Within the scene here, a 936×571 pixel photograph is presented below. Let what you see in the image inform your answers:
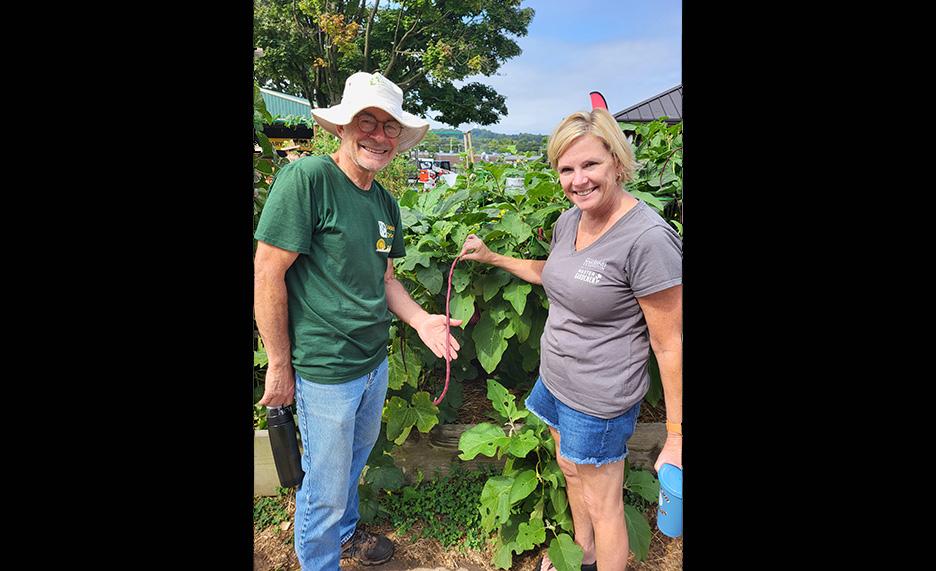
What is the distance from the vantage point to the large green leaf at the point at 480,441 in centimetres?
210

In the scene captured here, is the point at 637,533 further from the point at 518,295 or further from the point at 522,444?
the point at 518,295

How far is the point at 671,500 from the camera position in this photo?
1567 mm

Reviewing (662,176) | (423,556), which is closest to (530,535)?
(423,556)

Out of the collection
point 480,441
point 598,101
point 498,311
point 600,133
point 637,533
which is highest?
point 598,101

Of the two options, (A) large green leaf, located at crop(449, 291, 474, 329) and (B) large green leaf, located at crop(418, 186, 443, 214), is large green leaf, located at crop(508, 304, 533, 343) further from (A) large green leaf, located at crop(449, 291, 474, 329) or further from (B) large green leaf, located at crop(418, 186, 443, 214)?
(B) large green leaf, located at crop(418, 186, 443, 214)

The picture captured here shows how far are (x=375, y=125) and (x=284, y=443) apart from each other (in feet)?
3.68

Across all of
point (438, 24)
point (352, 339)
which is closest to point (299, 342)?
point (352, 339)

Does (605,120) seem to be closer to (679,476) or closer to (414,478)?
(679,476)

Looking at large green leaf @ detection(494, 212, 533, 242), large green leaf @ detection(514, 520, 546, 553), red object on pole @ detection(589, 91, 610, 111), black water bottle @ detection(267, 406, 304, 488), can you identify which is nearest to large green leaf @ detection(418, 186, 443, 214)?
large green leaf @ detection(494, 212, 533, 242)

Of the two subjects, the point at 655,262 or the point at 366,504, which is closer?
the point at 655,262

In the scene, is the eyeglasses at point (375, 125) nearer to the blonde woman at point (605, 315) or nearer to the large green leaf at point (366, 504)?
the blonde woman at point (605, 315)

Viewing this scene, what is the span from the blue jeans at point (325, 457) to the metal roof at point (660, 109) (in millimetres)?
2209

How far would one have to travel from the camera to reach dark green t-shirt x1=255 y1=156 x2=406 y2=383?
154 centimetres
